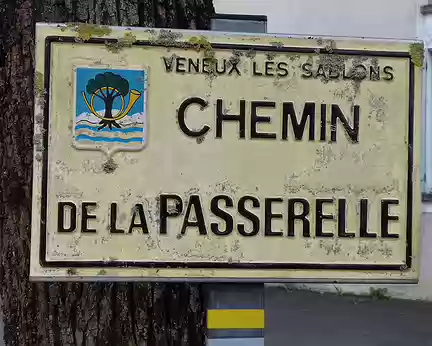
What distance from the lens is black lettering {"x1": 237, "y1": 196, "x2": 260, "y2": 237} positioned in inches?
63.9

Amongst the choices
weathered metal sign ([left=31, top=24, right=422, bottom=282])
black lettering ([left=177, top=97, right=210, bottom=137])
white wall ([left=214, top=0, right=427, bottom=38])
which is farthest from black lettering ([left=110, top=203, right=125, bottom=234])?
white wall ([left=214, top=0, right=427, bottom=38])

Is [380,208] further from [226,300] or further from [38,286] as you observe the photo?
[38,286]

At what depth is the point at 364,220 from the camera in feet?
5.47

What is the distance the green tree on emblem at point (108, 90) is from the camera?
1589mm

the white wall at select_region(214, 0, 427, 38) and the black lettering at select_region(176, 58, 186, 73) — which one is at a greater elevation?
the white wall at select_region(214, 0, 427, 38)

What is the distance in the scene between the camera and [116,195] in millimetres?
1597

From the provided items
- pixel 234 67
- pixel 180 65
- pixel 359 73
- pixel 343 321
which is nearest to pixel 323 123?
pixel 359 73

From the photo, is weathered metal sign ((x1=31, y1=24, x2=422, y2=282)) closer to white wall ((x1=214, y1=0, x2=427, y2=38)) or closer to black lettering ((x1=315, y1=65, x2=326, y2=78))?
black lettering ((x1=315, y1=65, x2=326, y2=78))

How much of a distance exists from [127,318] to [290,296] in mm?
6761

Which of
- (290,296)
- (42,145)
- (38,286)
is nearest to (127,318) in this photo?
(38,286)

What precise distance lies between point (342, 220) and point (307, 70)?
0.39 m

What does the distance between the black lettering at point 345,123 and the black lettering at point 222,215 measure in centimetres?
31

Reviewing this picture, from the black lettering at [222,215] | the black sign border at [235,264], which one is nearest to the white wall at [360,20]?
the black sign border at [235,264]

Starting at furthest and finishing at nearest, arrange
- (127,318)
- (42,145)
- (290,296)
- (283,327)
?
(290,296), (283,327), (127,318), (42,145)
